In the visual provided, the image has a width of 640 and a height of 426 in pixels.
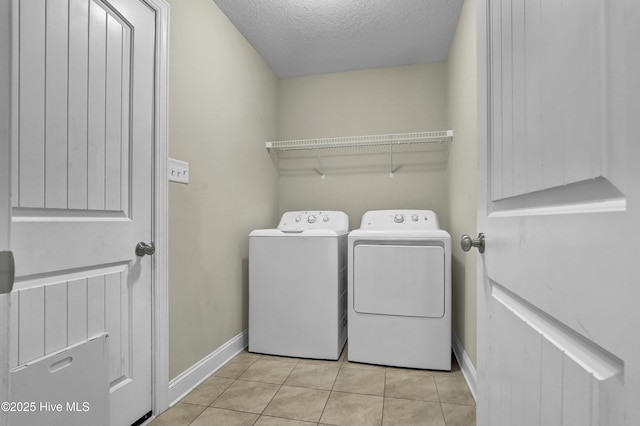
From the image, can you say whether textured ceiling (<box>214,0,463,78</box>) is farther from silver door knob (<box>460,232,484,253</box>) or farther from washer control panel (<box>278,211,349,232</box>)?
silver door knob (<box>460,232,484,253</box>)

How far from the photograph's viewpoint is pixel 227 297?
7.04 ft

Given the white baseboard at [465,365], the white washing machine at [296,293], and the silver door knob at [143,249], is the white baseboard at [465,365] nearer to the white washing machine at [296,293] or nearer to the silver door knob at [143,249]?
the white washing machine at [296,293]

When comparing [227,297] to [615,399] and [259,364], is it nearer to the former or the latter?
[259,364]

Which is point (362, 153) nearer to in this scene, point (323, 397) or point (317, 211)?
point (317, 211)

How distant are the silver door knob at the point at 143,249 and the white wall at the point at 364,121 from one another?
1695 millimetres

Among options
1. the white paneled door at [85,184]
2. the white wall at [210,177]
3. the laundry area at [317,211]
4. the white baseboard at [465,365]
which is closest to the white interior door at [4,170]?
the laundry area at [317,211]

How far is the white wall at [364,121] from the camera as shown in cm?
278

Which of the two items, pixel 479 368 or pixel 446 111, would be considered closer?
pixel 479 368

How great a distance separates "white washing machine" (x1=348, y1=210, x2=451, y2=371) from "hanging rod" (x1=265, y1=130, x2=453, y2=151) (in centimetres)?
96

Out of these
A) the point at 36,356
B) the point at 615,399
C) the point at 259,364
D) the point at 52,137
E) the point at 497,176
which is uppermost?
the point at 52,137

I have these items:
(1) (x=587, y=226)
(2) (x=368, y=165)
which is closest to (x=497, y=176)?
(1) (x=587, y=226)

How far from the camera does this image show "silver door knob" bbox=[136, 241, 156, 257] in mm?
1408

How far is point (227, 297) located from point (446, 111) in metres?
2.26

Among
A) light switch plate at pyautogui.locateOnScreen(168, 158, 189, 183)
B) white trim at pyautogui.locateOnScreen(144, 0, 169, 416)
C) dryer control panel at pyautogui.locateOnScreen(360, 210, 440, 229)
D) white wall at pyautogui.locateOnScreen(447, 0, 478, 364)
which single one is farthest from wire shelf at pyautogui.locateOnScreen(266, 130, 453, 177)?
white trim at pyautogui.locateOnScreen(144, 0, 169, 416)
